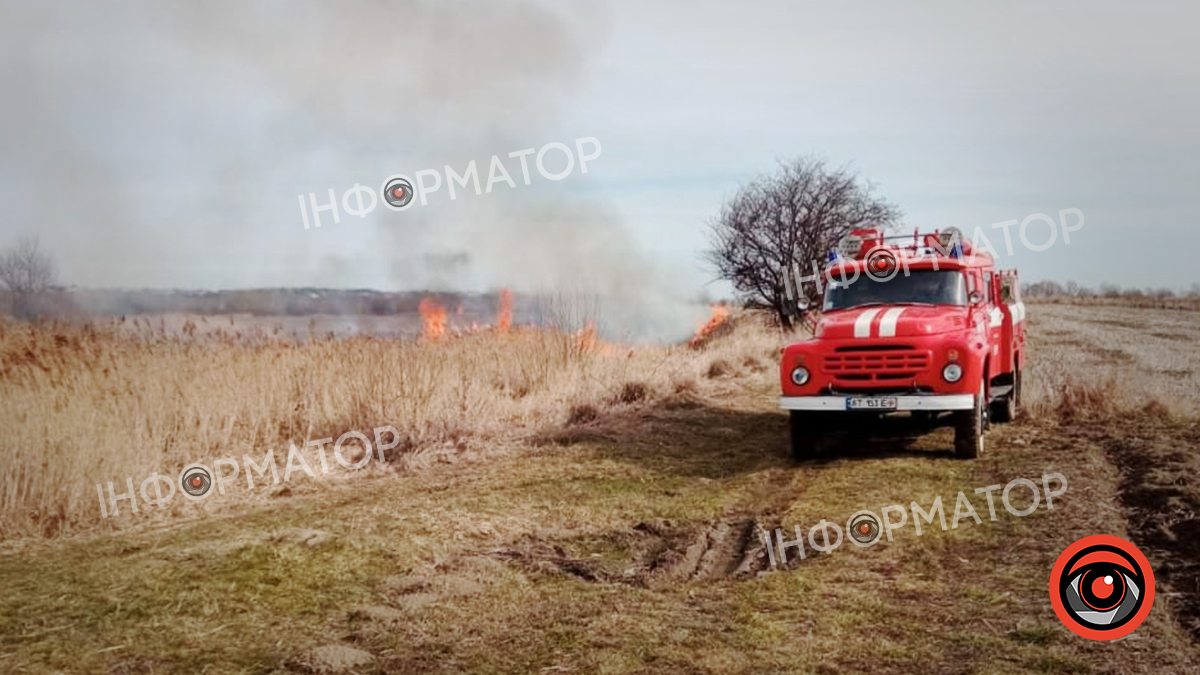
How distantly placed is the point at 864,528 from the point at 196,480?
20.9ft

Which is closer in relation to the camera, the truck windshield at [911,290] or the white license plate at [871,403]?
the white license plate at [871,403]

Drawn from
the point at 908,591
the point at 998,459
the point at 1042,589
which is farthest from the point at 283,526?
the point at 998,459

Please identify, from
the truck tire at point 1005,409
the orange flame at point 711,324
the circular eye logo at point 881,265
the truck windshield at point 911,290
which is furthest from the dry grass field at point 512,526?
the orange flame at point 711,324

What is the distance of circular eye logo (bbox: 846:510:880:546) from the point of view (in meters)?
7.06

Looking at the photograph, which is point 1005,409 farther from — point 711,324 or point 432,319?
point 711,324

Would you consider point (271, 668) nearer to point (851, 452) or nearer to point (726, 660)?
point (726, 660)

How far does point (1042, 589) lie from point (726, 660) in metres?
2.33

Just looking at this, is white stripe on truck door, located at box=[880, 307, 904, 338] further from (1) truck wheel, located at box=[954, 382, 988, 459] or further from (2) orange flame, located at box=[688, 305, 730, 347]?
(2) orange flame, located at box=[688, 305, 730, 347]

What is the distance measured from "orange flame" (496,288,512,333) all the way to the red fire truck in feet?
19.1

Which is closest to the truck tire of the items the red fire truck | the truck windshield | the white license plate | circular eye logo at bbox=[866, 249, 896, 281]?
the red fire truck

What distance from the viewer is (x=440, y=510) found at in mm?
7980

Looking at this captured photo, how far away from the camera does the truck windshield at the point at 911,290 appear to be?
1094cm

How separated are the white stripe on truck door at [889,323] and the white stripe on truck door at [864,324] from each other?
129 mm

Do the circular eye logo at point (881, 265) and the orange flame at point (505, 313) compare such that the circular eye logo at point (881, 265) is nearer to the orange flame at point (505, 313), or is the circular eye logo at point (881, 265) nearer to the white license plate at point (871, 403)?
the white license plate at point (871, 403)
